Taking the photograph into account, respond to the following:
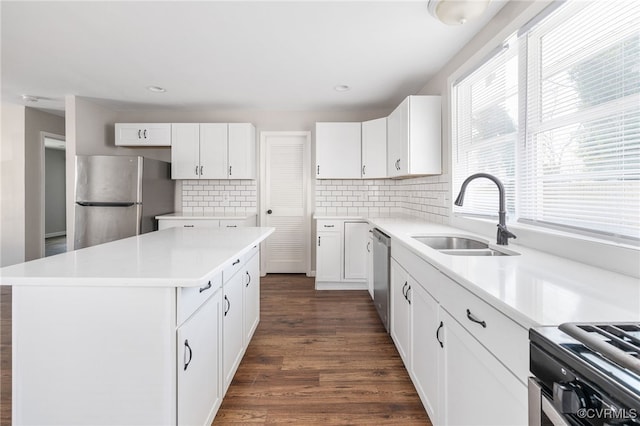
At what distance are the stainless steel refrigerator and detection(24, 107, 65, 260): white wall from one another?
1.48m

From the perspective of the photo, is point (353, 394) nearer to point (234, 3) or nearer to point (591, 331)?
point (591, 331)

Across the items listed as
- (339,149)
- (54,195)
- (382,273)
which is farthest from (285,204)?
(54,195)

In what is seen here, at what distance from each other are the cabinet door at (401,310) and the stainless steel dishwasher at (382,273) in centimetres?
12

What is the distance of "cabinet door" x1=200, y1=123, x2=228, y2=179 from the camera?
13.8 feet

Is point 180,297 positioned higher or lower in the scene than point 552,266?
lower

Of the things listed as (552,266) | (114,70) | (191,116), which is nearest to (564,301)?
(552,266)

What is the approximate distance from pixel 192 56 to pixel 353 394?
3.02 metres

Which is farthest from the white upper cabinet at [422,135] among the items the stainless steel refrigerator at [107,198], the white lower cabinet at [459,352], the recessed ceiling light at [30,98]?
the recessed ceiling light at [30,98]

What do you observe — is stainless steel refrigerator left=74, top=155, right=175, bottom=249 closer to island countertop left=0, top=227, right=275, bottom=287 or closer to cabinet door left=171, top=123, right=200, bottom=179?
cabinet door left=171, top=123, right=200, bottom=179

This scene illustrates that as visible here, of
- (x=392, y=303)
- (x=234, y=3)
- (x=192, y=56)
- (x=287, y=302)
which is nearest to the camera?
(x=234, y=3)

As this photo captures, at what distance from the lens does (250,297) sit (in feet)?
7.82

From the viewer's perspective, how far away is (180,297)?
1.19m

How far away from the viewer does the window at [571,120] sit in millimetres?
1226

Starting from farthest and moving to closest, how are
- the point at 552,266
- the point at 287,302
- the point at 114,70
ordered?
the point at 287,302
the point at 114,70
the point at 552,266
